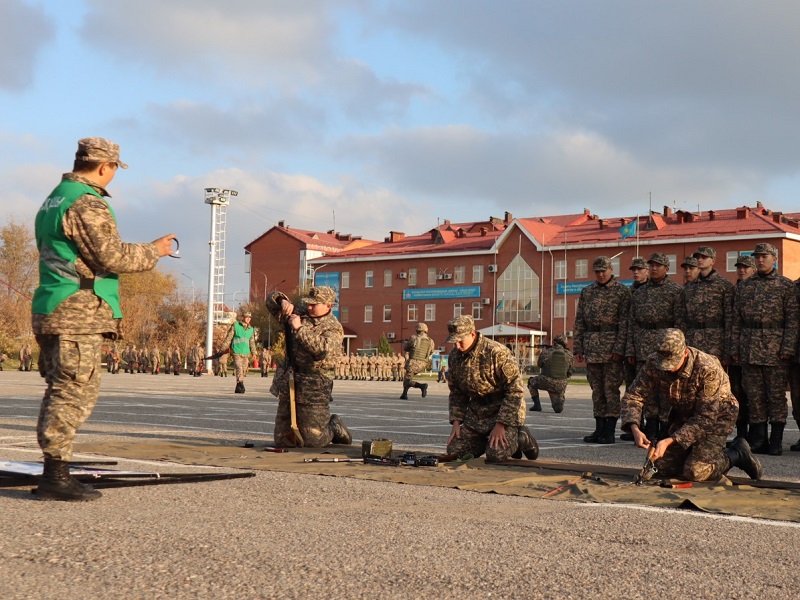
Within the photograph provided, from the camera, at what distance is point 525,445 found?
9727 millimetres

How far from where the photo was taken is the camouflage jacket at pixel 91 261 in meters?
6.46

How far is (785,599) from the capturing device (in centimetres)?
432

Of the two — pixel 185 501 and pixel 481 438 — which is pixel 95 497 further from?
pixel 481 438

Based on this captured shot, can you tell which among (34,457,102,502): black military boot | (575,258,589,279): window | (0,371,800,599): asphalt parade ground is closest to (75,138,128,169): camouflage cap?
(34,457,102,502): black military boot

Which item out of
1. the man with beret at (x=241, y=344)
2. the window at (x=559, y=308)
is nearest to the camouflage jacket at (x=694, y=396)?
the man with beret at (x=241, y=344)

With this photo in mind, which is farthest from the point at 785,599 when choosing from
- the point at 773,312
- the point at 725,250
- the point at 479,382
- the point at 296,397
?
the point at 725,250

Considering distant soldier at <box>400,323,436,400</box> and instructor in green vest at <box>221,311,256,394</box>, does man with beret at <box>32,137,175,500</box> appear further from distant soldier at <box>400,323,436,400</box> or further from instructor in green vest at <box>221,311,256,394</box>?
distant soldier at <box>400,323,436,400</box>

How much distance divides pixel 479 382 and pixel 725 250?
67.9 m

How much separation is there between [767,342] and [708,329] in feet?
2.36

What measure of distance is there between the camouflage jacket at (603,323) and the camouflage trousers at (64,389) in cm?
739

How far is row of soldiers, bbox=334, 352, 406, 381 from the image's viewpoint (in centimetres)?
5078

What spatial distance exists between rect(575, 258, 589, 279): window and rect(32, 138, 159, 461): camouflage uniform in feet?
248

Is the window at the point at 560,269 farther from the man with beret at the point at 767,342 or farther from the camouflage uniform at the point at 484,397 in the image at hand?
the camouflage uniform at the point at 484,397

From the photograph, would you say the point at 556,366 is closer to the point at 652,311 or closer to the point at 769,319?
the point at 652,311
